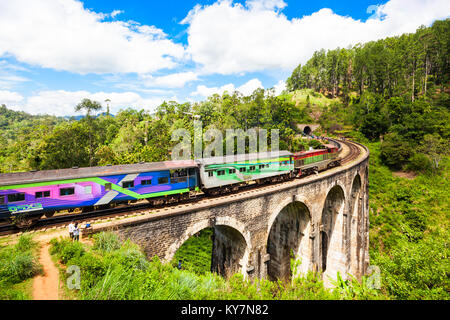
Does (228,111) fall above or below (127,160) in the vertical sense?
above

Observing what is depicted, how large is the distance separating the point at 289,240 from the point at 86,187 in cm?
1896

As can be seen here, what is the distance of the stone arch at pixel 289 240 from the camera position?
2162 cm

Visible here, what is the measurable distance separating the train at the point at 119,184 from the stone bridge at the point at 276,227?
4.78ft

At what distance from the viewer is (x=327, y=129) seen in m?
68.9

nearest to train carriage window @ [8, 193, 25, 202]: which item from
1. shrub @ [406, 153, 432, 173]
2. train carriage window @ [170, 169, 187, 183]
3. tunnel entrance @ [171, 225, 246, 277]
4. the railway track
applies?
the railway track

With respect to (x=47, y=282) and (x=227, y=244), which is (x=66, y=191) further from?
(x=227, y=244)

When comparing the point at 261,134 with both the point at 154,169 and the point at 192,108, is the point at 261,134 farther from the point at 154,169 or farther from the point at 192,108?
the point at 154,169

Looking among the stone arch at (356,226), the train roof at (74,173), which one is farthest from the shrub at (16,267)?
the stone arch at (356,226)

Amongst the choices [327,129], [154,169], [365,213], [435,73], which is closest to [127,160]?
[154,169]

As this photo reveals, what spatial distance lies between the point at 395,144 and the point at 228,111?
34633mm

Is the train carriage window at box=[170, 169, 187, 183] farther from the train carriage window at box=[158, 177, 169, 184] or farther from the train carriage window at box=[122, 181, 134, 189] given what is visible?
the train carriage window at box=[122, 181, 134, 189]

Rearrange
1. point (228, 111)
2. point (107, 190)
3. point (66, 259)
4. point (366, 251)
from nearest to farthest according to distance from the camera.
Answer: point (66, 259) < point (107, 190) < point (366, 251) < point (228, 111)

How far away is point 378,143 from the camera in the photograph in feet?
176

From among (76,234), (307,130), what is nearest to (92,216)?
(76,234)
